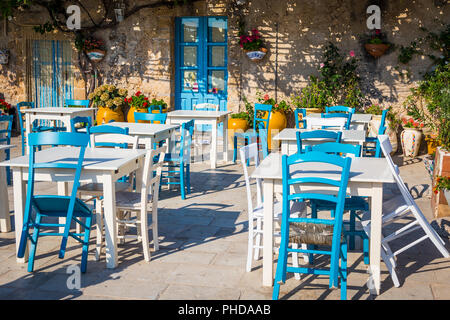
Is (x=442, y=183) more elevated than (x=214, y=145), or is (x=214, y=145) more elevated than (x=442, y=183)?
(x=214, y=145)

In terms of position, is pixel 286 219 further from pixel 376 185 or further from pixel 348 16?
pixel 348 16

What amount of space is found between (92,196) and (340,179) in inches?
90.1

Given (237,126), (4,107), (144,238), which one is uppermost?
(4,107)

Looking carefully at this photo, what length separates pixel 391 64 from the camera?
9695 millimetres

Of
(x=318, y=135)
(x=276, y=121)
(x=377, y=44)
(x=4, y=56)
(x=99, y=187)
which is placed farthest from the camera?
(x=4, y=56)

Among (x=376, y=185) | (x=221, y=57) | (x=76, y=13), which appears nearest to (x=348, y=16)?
(x=221, y=57)

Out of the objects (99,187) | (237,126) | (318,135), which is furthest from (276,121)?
(99,187)

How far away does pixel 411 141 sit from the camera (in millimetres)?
8945

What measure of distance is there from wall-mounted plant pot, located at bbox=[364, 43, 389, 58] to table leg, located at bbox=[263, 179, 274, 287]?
6.74 m

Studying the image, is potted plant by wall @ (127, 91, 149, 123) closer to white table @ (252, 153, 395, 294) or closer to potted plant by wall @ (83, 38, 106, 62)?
potted plant by wall @ (83, 38, 106, 62)

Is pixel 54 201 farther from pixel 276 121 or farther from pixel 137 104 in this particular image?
pixel 137 104

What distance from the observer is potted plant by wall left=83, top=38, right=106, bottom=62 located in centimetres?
1107

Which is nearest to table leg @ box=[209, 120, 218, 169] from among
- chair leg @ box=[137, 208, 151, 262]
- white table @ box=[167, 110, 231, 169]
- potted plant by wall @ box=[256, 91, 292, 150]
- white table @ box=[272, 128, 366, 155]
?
white table @ box=[167, 110, 231, 169]

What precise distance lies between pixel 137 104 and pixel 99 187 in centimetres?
623
